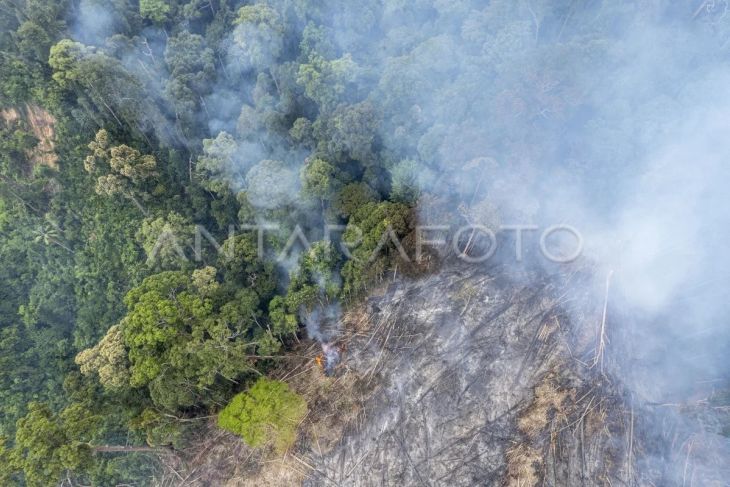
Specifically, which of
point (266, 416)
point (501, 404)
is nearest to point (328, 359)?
point (266, 416)

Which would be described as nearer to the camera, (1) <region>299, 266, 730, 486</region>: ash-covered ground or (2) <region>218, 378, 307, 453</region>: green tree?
(1) <region>299, 266, 730, 486</region>: ash-covered ground

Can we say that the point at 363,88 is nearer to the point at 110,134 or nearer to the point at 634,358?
the point at 110,134

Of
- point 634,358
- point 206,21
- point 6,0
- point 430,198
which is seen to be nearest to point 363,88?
point 430,198

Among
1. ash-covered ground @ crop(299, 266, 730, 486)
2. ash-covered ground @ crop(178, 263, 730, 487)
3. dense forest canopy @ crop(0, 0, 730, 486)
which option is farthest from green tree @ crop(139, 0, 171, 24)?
ash-covered ground @ crop(299, 266, 730, 486)

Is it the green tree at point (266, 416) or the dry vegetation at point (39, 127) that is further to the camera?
the dry vegetation at point (39, 127)

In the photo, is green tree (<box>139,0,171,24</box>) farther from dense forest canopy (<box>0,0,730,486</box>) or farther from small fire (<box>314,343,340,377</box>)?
small fire (<box>314,343,340,377</box>)

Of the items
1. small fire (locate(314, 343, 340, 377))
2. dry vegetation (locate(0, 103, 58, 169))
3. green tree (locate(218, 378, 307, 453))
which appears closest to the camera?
green tree (locate(218, 378, 307, 453))

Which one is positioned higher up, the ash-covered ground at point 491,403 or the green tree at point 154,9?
the green tree at point 154,9

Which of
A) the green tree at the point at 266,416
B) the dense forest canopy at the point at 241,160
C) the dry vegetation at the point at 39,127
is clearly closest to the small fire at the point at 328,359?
the dense forest canopy at the point at 241,160

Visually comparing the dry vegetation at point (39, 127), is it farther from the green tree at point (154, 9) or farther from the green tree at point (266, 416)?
the green tree at point (266, 416)
